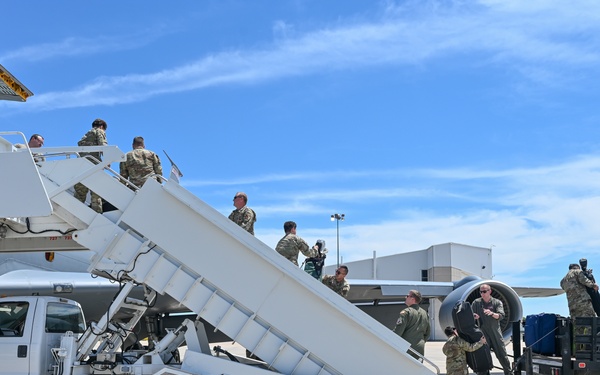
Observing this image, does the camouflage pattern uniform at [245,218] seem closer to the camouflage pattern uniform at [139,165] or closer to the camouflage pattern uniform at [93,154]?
the camouflage pattern uniform at [139,165]

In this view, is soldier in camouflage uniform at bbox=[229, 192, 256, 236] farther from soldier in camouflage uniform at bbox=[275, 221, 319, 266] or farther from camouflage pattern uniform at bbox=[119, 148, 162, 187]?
camouflage pattern uniform at bbox=[119, 148, 162, 187]

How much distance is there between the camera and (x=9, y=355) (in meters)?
7.68

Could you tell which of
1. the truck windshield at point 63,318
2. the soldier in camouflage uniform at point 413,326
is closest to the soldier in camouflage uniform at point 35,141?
the truck windshield at point 63,318

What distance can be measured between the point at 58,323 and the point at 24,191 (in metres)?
1.84

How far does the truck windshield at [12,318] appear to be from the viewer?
7.83 m

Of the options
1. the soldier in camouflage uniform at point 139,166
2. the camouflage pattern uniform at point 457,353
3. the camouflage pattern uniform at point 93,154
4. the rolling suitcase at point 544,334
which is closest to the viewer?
the camouflage pattern uniform at point 93,154

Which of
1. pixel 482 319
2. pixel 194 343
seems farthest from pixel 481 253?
pixel 194 343

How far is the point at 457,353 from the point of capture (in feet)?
27.0

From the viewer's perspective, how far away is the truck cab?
765 centimetres

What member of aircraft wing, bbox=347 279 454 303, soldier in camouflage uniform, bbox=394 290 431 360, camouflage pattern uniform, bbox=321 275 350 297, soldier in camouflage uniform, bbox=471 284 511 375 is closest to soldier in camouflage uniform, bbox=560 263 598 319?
soldier in camouflage uniform, bbox=471 284 511 375

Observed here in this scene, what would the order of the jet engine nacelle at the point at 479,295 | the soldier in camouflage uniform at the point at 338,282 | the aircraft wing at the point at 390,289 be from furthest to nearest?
the aircraft wing at the point at 390,289 → the jet engine nacelle at the point at 479,295 → the soldier in camouflage uniform at the point at 338,282

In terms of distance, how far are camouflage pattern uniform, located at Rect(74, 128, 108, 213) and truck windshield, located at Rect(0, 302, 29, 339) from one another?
143 cm

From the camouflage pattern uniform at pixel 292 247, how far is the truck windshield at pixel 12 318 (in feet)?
10.6

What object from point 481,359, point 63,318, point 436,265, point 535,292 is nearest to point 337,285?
point 481,359
